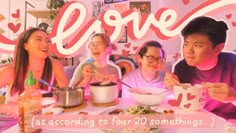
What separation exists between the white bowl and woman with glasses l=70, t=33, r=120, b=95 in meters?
0.13

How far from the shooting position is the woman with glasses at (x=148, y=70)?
119 centimetres

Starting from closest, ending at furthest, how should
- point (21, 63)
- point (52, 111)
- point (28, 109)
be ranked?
point (28, 109) → point (52, 111) → point (21, 63)

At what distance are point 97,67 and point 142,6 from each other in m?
0.37

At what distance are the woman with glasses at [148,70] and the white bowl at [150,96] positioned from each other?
34 millimetres

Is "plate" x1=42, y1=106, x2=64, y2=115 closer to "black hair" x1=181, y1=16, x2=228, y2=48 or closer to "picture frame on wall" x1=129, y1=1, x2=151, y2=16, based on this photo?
"picture frame on wall" x1=129, y1=1, x2=151, y2=16

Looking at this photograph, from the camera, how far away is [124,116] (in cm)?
107

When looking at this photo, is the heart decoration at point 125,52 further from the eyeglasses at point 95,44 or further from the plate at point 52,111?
the plate at point 52,111

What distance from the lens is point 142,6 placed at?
1.17 meters

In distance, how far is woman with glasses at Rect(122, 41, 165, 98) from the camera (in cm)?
119

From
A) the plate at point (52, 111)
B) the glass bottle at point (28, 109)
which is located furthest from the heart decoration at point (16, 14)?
the plate at point (52, 111)

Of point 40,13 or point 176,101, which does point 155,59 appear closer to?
point 176,101

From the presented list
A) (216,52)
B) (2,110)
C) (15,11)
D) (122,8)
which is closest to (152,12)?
(122,8)

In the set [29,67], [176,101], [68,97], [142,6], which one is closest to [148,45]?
[142,6]

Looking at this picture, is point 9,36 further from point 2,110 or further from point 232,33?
point 232,33
